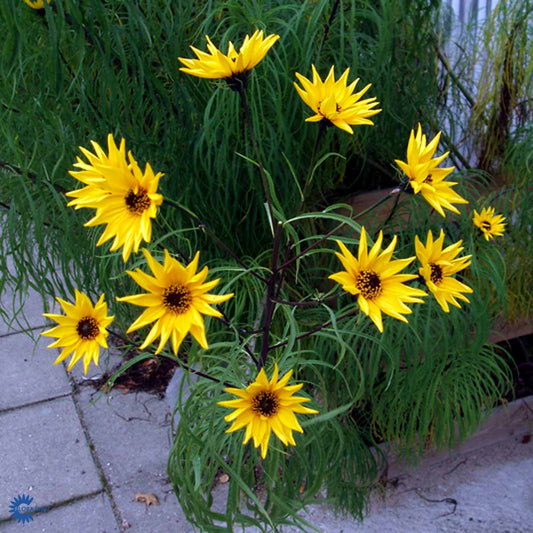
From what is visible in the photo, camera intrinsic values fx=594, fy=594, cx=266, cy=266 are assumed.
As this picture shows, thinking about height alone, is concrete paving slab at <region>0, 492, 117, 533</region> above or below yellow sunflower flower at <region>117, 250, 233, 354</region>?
below

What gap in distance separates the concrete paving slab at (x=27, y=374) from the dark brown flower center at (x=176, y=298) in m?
1.67

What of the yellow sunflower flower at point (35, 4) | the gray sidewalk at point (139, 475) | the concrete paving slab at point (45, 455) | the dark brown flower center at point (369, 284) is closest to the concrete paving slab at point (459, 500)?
the gray sidewalk at point (139, 475)

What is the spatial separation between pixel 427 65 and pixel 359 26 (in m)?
0.25

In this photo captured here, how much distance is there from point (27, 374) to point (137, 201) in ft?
6.49

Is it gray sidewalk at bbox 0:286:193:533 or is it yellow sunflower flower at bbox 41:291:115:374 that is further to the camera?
gray sidewalk at bbox 0:286:193:533

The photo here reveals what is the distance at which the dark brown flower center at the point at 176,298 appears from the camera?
0.72 meters

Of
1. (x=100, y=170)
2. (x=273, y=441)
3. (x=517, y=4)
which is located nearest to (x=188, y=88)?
→ (x=100, y=170)

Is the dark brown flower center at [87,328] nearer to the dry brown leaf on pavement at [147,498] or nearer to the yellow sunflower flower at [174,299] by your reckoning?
the yellow sunflower flower at [174,299]

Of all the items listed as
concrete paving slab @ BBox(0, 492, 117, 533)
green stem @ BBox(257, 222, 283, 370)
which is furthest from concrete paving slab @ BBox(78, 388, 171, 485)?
green stem @ BBox(257, 222, 283, 370)

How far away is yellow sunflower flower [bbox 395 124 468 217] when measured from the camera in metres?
0.80

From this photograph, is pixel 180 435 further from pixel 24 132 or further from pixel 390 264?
pixel 24 132

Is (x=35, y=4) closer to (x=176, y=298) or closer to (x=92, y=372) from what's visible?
(x=176, y=298)

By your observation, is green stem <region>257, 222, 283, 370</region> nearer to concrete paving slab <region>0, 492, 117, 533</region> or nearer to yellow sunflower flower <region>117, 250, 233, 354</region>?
yellow sunflower flower <region>117, 250, 233, 354</region>

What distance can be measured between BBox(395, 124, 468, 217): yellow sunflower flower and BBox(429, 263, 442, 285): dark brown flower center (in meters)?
0.09
